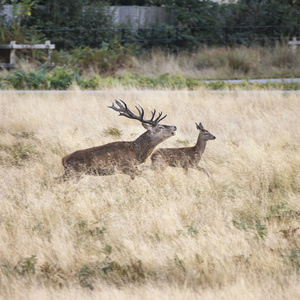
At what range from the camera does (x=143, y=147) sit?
854cm

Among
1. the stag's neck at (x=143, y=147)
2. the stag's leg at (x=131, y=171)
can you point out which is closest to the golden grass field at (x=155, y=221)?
the stag's leg at (x=131, y=171)

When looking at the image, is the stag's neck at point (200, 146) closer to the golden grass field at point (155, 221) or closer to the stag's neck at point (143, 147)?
the golden grass field at point (155, 221)

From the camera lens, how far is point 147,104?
526 inches

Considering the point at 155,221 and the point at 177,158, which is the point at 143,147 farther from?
the point at 155,221

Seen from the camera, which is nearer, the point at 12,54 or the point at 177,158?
the point at 177,158

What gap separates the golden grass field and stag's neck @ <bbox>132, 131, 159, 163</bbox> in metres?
0.29

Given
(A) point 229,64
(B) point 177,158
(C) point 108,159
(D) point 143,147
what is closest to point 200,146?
(B) point 177,158

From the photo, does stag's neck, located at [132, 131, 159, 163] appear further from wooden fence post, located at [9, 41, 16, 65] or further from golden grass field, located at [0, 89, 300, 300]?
wooden fence post, located at [9, 41, 16, 65]

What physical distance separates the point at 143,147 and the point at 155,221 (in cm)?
235

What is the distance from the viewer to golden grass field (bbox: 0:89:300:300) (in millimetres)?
5082

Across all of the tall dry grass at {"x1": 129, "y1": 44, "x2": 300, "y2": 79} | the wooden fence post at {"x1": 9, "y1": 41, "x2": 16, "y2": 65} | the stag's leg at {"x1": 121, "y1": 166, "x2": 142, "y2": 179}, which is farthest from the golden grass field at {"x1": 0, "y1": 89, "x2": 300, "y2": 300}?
the wooden fence post at {"x1": 9, "y1": 41, "x2": 16, "y2": 65}

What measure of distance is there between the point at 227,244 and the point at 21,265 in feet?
6.48

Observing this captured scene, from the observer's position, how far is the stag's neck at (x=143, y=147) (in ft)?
27.8

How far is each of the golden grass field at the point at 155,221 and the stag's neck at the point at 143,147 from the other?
0.95 feet
